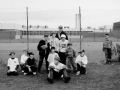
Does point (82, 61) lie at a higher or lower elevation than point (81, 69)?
higher

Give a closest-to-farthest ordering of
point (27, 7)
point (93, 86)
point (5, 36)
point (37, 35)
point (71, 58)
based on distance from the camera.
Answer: point (93, 86) < point (71, 58) < point (27, 7) < point (5, 36) < point (37, 35)

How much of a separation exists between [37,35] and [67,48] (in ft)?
144

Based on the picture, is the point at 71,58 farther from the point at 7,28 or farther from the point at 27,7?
the point at 7,28

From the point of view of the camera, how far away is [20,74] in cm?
699

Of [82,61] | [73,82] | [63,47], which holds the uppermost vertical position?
[63,47]

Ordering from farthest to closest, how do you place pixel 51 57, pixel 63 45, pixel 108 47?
pixel 108 47 < pixel 63 45 < pixel 51 57

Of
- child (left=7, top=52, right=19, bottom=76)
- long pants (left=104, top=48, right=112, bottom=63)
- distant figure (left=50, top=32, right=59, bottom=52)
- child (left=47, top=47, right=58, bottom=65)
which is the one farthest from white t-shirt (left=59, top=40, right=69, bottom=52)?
long pants (left=104, top=48, right=112, bottom=63)

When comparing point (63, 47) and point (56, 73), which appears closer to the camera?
point (56, 73)

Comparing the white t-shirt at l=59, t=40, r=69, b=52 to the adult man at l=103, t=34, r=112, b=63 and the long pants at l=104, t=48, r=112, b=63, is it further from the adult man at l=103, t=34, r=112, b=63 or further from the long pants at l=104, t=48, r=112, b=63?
the long pants at l=104, t=48, r=112, b=63

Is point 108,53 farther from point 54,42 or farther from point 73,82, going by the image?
point 73,82

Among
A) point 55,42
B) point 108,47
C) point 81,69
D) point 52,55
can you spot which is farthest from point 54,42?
point 108,47

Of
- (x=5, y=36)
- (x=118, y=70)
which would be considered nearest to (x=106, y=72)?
(x=118, y=70)

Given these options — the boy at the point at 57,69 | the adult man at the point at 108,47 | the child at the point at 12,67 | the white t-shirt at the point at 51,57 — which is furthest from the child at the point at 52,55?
the adult man at the point at 108,47

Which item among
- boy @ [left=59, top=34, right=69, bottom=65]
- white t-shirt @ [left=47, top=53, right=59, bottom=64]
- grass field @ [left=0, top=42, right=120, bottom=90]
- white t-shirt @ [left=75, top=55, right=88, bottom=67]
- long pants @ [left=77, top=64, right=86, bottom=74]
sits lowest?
grass field @ [left=0, top=42, right=120, bottom=90]
